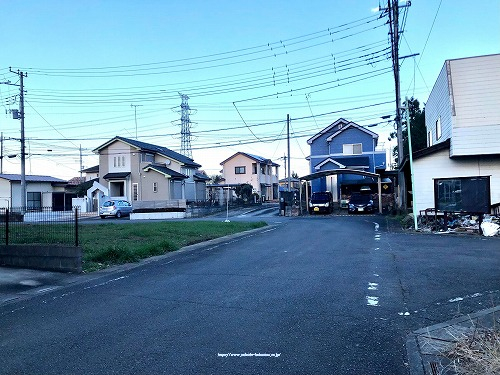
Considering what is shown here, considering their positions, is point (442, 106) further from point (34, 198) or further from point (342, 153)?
point (34, 198)

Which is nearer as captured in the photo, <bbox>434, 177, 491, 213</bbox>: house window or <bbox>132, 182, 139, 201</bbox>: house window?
<bbox>434, 177, 491, 213</bbox>: house window

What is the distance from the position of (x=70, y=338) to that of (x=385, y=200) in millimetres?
37790

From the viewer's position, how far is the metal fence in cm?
1267

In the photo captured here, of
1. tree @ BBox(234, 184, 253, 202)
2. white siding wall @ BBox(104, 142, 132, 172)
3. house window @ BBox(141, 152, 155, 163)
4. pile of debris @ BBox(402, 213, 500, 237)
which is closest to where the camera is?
pile of debris @ BBox(402, 213, 500, 237)

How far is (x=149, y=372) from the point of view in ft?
14.8

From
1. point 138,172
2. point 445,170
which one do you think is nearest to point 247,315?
point 445,170

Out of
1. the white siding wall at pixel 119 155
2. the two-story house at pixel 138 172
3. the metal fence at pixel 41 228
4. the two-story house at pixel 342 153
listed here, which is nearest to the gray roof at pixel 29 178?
the two-story house at pixel 138 172

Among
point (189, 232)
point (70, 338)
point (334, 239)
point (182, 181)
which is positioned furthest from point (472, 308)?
point (182, 181)

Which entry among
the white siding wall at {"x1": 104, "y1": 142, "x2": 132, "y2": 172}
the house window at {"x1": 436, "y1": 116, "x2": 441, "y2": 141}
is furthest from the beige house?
the house window at {"x1": 436, "y1": 116, "x2": 441, "y2": 141}

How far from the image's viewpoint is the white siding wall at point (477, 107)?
2161 cm

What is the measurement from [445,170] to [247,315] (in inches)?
803

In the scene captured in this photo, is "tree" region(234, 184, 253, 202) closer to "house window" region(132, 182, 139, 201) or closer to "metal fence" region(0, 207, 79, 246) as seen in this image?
"house window" region(132, 182, 139, 201)

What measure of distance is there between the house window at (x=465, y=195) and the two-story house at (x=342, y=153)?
2264 centimetres

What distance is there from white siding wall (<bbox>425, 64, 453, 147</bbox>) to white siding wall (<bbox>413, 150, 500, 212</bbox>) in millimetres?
1435
